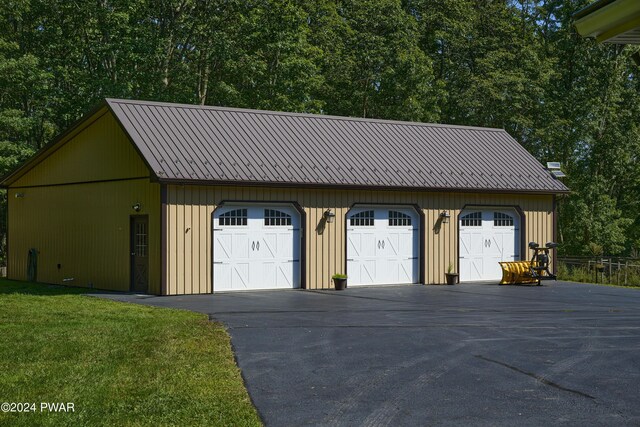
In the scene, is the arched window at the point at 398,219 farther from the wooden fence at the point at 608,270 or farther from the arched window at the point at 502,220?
the wooden fence at the point at 608,270

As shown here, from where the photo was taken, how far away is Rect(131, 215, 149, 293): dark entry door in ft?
72.1

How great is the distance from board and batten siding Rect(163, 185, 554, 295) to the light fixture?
0.10 metres

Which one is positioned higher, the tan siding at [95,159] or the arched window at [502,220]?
the tan siding at [95,159]

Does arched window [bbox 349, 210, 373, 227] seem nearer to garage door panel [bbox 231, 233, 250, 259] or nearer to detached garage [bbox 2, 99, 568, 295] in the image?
detached garage [bbox 2, 99, 568, 295]

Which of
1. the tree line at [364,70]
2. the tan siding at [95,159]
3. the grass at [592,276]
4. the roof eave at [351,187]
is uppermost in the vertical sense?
the tree line at [364,70]

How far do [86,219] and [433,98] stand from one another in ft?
71.1

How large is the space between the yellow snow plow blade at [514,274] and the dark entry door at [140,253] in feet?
33.1

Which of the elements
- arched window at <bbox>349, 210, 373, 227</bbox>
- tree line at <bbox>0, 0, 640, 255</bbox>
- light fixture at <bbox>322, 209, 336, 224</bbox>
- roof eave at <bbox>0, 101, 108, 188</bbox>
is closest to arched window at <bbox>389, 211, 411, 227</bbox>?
arched window at <bbox>349, 210, 373, 227</bbox>

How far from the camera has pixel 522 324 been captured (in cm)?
1527

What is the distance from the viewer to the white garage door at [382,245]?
24.3m

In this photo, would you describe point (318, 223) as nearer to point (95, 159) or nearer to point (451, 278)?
point (451, 278)

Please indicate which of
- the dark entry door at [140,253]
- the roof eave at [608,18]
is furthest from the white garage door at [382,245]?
the roof eave at [608,18]

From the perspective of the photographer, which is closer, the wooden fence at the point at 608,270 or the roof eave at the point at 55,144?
the roof eave at the point at 55,144

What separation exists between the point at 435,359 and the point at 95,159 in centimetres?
1525
